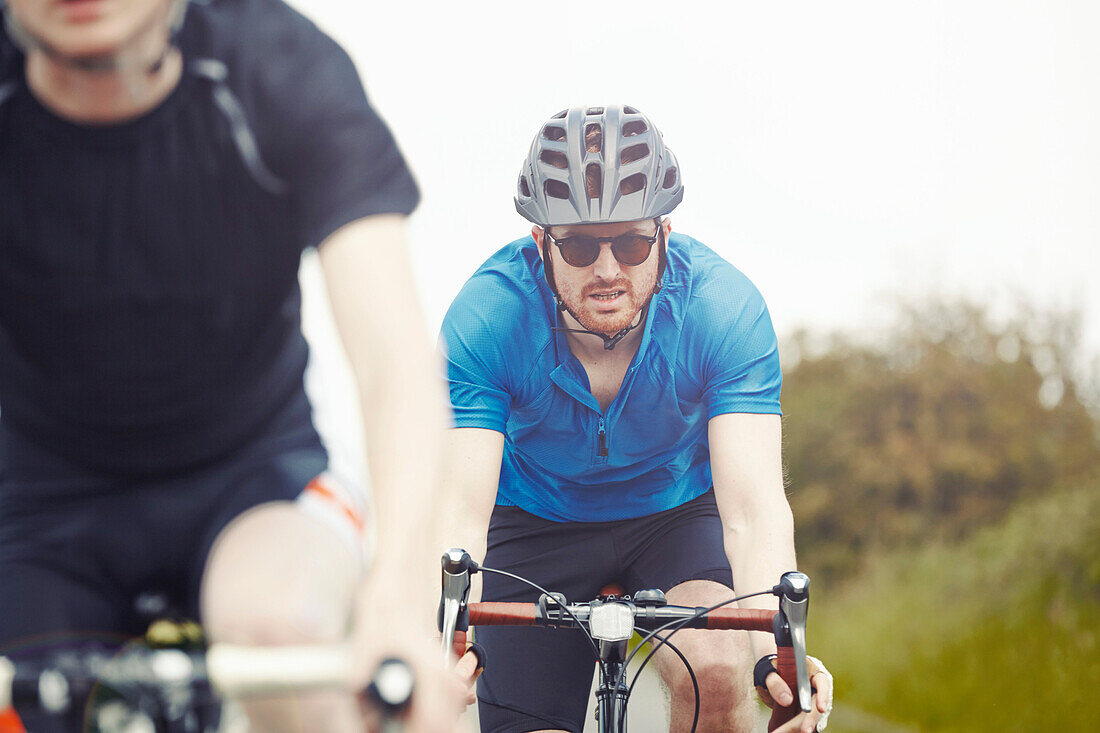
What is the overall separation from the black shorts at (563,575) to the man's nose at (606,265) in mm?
747

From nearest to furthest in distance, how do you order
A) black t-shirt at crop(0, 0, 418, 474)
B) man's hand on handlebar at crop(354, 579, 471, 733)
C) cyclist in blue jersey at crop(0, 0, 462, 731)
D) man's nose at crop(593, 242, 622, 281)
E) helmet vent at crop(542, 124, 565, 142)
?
man's hand on handlebar at crop(354, 579, 471, 733) < cyclist in blue jersey at crop(0, 0, 462, 731) < black t-shirt at crop(0, 0, 418, 474) < man's nose at crop(593, 242, 622, 281) < helmet vent at crop(542, 124, 565, 142)

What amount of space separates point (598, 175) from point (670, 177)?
0.86 feet

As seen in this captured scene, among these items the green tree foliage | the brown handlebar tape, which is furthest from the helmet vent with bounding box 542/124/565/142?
the green tree foliage

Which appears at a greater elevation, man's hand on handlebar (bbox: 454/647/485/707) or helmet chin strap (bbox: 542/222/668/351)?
helmet chin strap (bbox: 542/222/668/351)

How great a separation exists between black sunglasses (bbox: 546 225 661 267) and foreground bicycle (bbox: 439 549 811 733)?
3.66ft

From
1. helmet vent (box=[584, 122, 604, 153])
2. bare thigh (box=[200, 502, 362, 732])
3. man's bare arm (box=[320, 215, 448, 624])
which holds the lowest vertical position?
bare thigh (box=[200, 502, 362, 732])

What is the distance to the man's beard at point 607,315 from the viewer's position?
3.39 m

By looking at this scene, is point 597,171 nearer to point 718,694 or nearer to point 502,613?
point 502,613

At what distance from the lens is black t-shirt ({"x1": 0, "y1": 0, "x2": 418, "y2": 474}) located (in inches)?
73.4

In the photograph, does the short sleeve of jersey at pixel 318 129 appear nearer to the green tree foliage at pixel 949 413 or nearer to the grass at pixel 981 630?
the grass at pixel 981 630

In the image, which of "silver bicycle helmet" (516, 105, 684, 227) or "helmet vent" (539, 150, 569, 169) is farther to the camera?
"helmet vent" (539, 150, 569, 169)

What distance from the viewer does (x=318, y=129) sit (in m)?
1.74

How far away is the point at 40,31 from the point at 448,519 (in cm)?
191

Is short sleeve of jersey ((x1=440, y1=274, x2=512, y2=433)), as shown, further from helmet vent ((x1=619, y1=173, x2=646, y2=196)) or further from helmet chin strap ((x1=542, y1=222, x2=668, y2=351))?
helmet vent ((x1=619, y1=173, x2=646, y2=196))
